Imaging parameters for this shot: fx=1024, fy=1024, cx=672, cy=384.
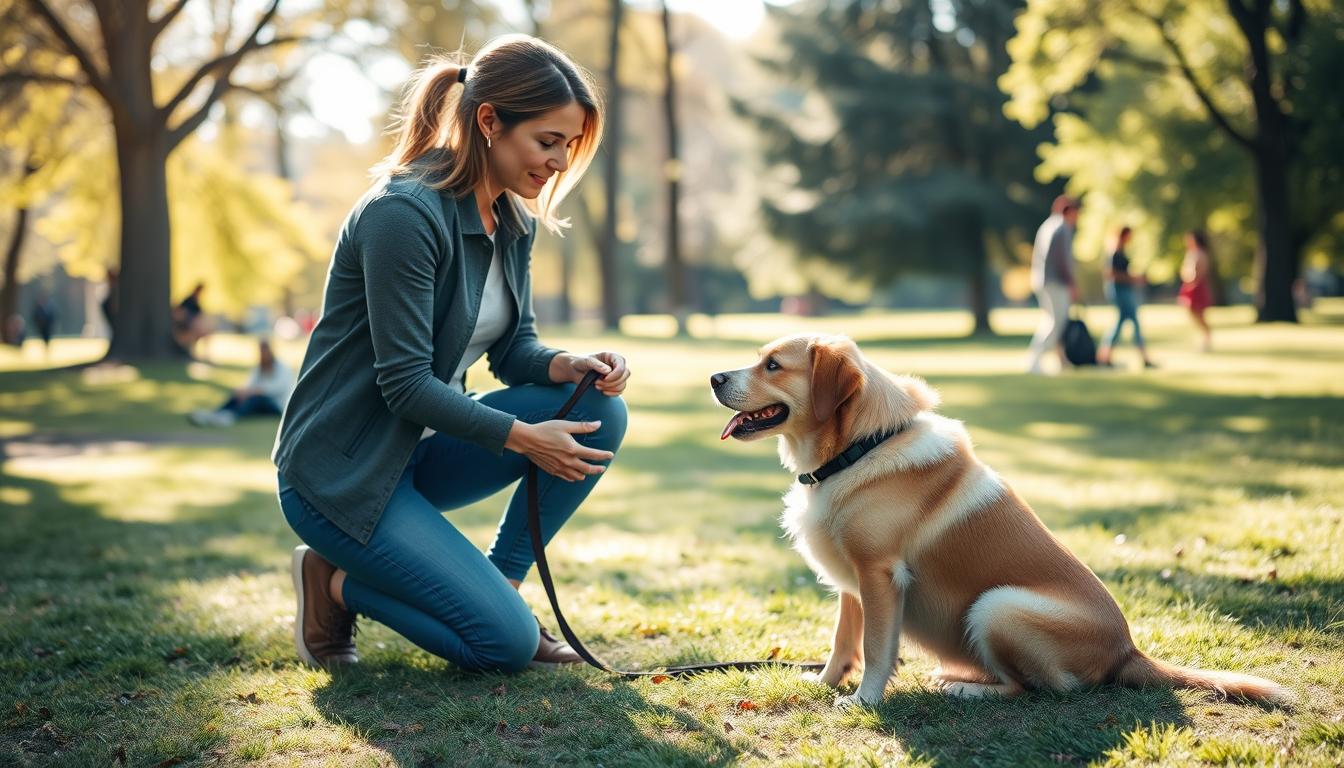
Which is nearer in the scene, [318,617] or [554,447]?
[554,447]

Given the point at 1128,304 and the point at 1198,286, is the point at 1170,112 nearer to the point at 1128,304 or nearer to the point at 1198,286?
the point at 1198,286

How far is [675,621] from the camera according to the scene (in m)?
4.30

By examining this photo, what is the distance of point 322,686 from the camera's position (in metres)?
3.57

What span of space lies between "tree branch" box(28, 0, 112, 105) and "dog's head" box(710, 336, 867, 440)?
1673 centimetres

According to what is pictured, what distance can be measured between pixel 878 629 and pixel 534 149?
1.95 meters

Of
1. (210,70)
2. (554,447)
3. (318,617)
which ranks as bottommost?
(318,617)

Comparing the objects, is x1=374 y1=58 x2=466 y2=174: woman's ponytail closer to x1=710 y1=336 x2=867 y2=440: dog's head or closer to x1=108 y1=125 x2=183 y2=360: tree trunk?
x1=710 y1=336 x2=867 y2=440: dog's head

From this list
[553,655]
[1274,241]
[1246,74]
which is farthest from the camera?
[1246,74]

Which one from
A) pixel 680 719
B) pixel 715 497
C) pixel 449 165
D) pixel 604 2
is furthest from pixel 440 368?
pixel 604 2

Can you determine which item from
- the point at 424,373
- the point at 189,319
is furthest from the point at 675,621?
the point at 189,319

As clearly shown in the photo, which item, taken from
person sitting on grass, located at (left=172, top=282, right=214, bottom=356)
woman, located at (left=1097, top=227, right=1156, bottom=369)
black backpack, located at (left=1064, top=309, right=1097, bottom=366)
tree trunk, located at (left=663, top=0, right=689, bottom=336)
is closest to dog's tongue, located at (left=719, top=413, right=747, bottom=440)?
black backpack, located at (left=1064, top=309, right=1097, bottom=366)

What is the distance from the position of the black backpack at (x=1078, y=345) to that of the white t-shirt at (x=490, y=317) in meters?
12.0

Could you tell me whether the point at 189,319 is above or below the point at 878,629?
→ above

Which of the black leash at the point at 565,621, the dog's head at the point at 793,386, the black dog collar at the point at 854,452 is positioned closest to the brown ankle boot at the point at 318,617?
the black leash at the point at 565,621
